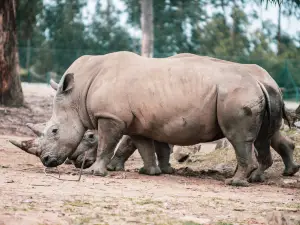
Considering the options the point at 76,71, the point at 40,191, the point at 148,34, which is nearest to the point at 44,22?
the point at 148,34

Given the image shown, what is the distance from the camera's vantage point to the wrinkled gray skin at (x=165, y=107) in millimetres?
9234

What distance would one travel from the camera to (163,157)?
413 inches

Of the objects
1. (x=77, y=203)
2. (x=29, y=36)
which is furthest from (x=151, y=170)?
(x=29, y=36)

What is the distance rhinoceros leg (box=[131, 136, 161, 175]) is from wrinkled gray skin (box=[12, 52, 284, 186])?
1 centimetres

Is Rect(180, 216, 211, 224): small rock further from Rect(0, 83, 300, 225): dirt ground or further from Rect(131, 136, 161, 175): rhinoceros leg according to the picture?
Rect(131, 136, 161, 175): rhinoceros leg

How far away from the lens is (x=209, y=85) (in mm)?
9391

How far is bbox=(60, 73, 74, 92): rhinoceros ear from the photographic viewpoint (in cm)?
1005

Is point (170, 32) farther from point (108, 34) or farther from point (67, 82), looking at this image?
point (67, 82)

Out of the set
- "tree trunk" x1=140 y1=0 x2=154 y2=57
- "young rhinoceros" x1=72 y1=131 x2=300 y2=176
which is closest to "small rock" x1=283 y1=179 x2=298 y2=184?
"young rhinoceros" x1=72 y1=131 x2=300 y2=176

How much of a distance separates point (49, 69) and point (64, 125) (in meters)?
30.4

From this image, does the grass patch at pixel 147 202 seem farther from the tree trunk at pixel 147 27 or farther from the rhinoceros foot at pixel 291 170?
the tree trunk at pixel 147 27

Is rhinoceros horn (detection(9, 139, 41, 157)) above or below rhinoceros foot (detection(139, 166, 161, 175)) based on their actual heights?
above

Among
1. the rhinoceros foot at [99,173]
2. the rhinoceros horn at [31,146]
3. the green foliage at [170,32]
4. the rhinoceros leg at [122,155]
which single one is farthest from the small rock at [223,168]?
the green foliage at [170,32]

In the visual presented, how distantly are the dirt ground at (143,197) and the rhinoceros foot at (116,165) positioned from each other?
0.73 feet
